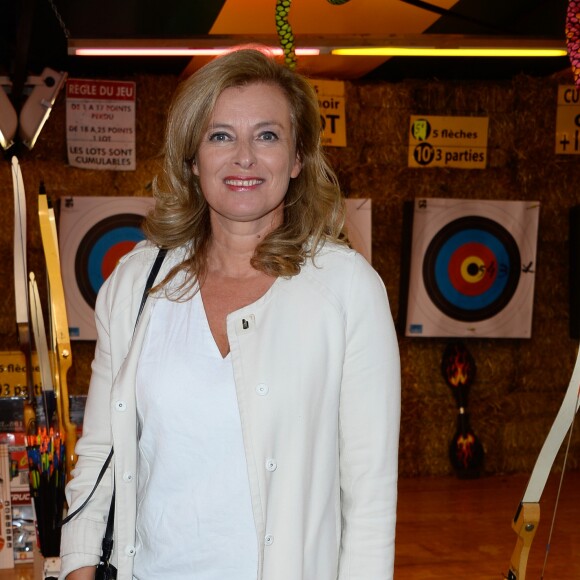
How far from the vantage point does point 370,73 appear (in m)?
4.19

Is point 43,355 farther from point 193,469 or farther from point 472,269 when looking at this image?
point 472,269

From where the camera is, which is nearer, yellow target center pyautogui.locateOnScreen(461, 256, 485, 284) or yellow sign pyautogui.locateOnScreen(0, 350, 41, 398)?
yellow sign pyautogui.locateOnScreen(0, 350, 41, 398)

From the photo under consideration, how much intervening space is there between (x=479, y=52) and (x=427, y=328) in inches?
60.6

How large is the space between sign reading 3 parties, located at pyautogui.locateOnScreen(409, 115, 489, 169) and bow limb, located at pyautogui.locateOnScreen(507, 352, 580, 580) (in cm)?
271

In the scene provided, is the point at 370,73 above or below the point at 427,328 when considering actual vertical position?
above

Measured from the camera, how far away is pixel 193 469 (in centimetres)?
110

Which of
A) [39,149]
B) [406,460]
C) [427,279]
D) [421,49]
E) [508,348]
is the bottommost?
[406,460]

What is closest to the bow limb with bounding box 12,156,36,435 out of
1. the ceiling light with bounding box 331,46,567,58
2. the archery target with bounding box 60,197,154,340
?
the ceiling light with bounding box 331,46,567,58

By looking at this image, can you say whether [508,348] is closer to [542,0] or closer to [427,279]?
[427,279]

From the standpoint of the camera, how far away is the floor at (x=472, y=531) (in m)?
2.91

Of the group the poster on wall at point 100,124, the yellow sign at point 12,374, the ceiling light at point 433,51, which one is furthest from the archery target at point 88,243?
the ceiling light at point 433,51

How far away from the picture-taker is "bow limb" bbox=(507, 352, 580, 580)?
1.55 m

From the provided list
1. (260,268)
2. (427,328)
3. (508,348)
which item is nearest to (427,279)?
(427,328)

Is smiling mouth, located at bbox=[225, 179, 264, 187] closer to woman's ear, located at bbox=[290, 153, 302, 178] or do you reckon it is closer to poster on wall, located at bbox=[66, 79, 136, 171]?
woman's ear, located at bbox=[290, 153, 302, 178]
